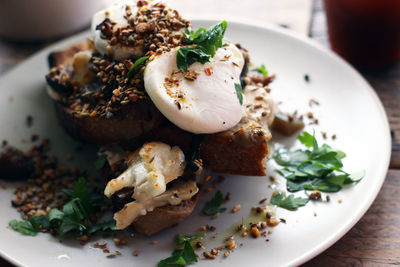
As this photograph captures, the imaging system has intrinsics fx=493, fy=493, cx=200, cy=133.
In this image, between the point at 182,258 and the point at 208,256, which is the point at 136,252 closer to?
the point at 182,258

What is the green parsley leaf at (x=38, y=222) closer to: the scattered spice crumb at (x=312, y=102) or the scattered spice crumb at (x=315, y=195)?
the scattered spice crumb at (x=315, y=195)

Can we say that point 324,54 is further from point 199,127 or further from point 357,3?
point 199,127

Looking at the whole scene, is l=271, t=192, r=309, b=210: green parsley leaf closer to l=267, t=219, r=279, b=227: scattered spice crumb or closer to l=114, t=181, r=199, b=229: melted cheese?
l=267, t=219, r=279, b=227: scattered spice crumb

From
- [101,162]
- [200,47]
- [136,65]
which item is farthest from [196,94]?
[101,162]

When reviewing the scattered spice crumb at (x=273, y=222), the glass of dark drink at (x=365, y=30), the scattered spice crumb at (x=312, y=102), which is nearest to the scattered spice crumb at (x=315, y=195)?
the scattered spice crumb at (x=273, y=222)

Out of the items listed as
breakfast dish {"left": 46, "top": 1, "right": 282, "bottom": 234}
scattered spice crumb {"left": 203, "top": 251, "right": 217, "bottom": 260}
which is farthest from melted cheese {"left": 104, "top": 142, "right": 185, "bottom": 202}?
scattered spice crumb {"left": 203, "top": 251, "right": 217, "bottom": 260}

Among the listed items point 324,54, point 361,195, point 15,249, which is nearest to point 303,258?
point 361,195
